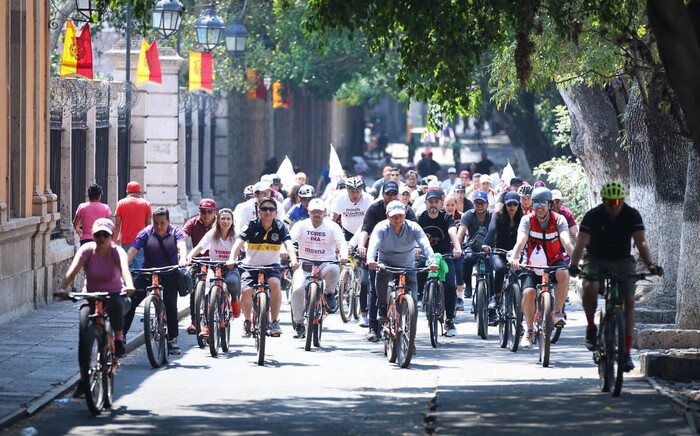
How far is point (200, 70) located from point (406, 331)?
15517mm

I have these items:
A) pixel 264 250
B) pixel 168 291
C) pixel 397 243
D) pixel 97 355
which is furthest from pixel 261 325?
pixel 97 355

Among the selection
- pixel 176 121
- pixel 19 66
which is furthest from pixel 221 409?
pixel 176 121

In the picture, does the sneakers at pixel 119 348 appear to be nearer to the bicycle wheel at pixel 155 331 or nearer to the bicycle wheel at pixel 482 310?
the bicycle wheel at pixel 155 331

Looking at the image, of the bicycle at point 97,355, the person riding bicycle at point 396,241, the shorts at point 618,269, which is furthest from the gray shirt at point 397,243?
the bicycle at point 97,355

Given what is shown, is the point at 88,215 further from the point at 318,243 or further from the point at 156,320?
the point at 156,320

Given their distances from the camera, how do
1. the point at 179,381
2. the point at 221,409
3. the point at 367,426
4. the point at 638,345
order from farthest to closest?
1. the point at 638,345
2. the point at 179,381
3. the point at 221,409
4. the point at 367,426

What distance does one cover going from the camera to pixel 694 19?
42.6 feet

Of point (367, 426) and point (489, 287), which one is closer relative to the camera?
point (367, 426)

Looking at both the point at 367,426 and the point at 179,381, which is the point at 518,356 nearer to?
the point at 179,381

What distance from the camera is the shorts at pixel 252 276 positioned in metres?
16.5

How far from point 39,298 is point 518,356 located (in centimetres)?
684

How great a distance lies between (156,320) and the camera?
50.3 ft

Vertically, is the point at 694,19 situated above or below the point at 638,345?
above

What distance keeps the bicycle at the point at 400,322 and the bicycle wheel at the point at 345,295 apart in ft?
13.3
